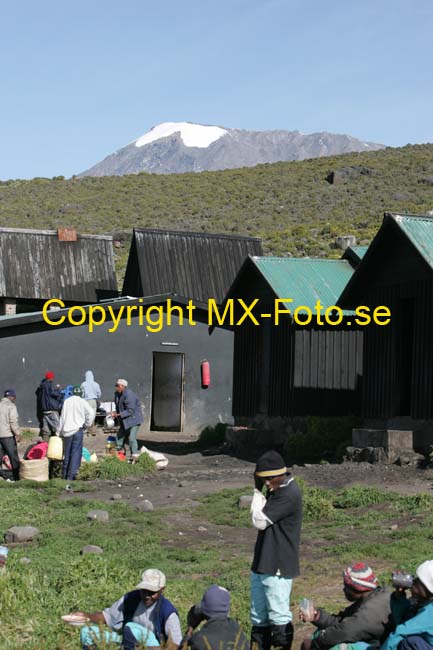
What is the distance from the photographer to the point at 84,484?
17672mm

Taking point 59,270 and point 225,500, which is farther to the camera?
point 59,270

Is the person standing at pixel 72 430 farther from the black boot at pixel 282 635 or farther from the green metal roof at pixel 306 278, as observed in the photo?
the black boot at pixel 282 635

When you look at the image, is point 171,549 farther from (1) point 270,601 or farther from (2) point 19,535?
(1) point 270,601

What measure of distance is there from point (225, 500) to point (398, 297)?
576 cm

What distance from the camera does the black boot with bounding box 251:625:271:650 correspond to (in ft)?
26.8

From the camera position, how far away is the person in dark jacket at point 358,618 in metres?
7.59

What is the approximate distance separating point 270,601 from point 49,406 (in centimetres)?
1520

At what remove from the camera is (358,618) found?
7.64 metres

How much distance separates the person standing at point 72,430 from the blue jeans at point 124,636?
983 centimetres

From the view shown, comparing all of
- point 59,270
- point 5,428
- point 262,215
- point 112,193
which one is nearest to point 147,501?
point 5,428

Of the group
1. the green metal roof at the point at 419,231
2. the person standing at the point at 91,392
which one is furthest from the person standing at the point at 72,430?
the person standing at the point at 91,392

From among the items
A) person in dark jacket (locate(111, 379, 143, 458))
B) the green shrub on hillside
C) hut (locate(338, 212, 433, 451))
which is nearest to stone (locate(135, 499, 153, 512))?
person in dark jacket (locate(111, 379, 143, 458))

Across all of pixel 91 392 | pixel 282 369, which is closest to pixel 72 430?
pixel 282 369

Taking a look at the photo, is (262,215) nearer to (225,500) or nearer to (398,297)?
(398,297)
